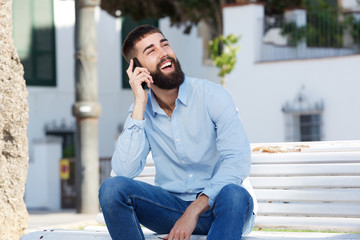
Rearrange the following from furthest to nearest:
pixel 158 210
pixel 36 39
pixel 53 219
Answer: pixel 36 39, pixel 53 219, pixel 158 210

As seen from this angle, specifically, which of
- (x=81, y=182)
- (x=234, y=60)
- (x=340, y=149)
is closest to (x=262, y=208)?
(x=340, y=149)

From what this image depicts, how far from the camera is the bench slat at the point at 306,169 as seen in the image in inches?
157

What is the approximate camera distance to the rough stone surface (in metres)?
4.51

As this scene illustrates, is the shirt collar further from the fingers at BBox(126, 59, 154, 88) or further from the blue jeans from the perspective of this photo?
the blue jeans

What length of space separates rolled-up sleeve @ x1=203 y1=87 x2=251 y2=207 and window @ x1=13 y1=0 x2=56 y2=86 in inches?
556

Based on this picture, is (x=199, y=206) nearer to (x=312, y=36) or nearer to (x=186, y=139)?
(x=186, y=139)

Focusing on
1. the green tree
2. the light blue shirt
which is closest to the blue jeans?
the light blue shirt

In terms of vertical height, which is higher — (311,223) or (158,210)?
(158,210)

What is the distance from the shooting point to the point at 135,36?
385 cm

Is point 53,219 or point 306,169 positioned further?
point 53,219

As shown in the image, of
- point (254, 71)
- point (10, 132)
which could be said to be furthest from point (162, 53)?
point (254, 71)

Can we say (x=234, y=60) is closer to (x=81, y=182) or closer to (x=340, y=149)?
(x=81, y=182)

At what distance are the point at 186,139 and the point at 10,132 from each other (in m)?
1.32

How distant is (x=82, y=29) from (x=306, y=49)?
4.52 m
